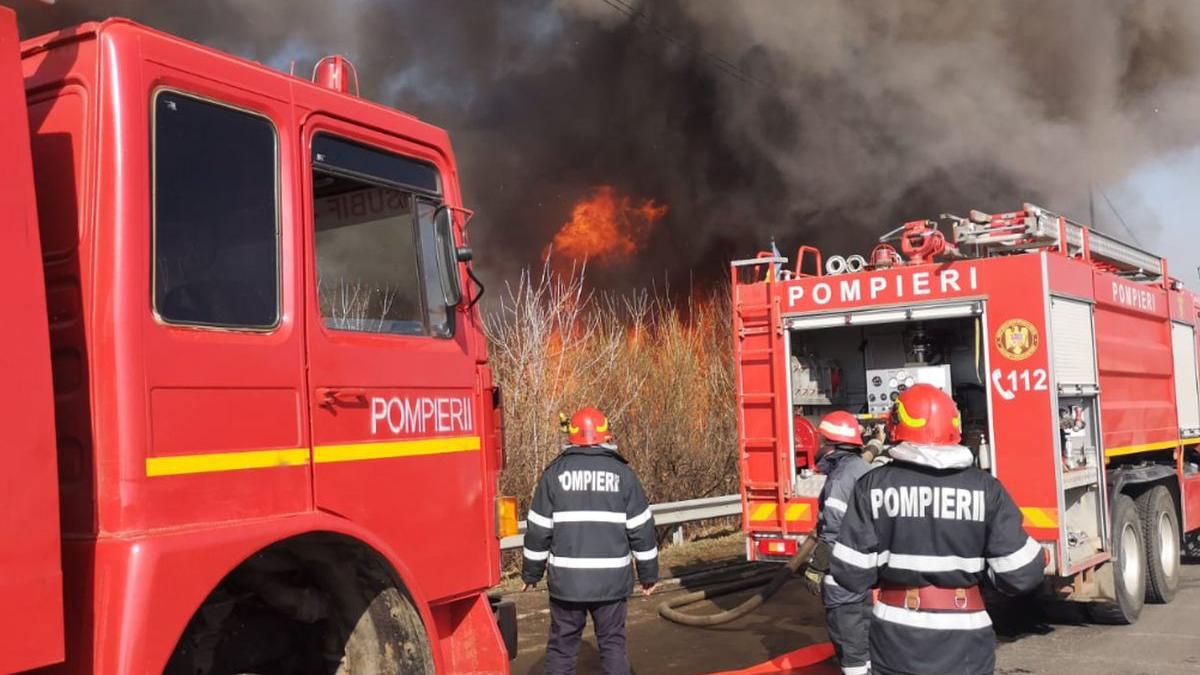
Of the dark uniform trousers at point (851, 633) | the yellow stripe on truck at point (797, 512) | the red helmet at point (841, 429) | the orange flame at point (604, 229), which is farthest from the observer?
the orange flame at point (604, 229)

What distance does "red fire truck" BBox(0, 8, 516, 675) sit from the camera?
2498 mm

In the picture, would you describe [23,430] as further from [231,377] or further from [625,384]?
[625,384]

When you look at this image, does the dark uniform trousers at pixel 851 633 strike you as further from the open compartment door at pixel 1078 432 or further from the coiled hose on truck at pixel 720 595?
the open compartment door at pixel 1078 432

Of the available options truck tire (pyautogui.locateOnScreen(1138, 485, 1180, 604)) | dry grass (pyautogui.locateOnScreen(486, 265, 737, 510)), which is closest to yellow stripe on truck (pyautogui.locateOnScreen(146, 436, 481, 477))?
dry grass (pyautogui.locateOnScreen(486, 265, 737, 510))

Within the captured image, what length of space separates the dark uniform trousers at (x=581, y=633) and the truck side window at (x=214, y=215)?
7.90 feet

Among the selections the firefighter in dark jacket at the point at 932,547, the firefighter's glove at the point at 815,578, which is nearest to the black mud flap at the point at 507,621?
the firefighter in dark jacket at the point at 932,547

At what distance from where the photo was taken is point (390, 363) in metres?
3.39

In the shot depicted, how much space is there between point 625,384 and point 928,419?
25.7 feet

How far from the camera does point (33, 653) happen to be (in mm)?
2354

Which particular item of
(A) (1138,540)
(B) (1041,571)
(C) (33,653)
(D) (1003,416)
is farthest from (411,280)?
(A) (1138,540)

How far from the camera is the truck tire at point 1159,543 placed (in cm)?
791

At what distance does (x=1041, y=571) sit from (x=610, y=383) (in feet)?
25.6

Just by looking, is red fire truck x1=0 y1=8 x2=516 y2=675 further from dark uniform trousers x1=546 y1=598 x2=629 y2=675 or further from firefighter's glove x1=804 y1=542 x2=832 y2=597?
firefighter's glove x1=804 y1=542 x2=832 y2=597

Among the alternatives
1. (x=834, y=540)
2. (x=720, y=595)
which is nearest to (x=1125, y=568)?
(x=720, y=595)
